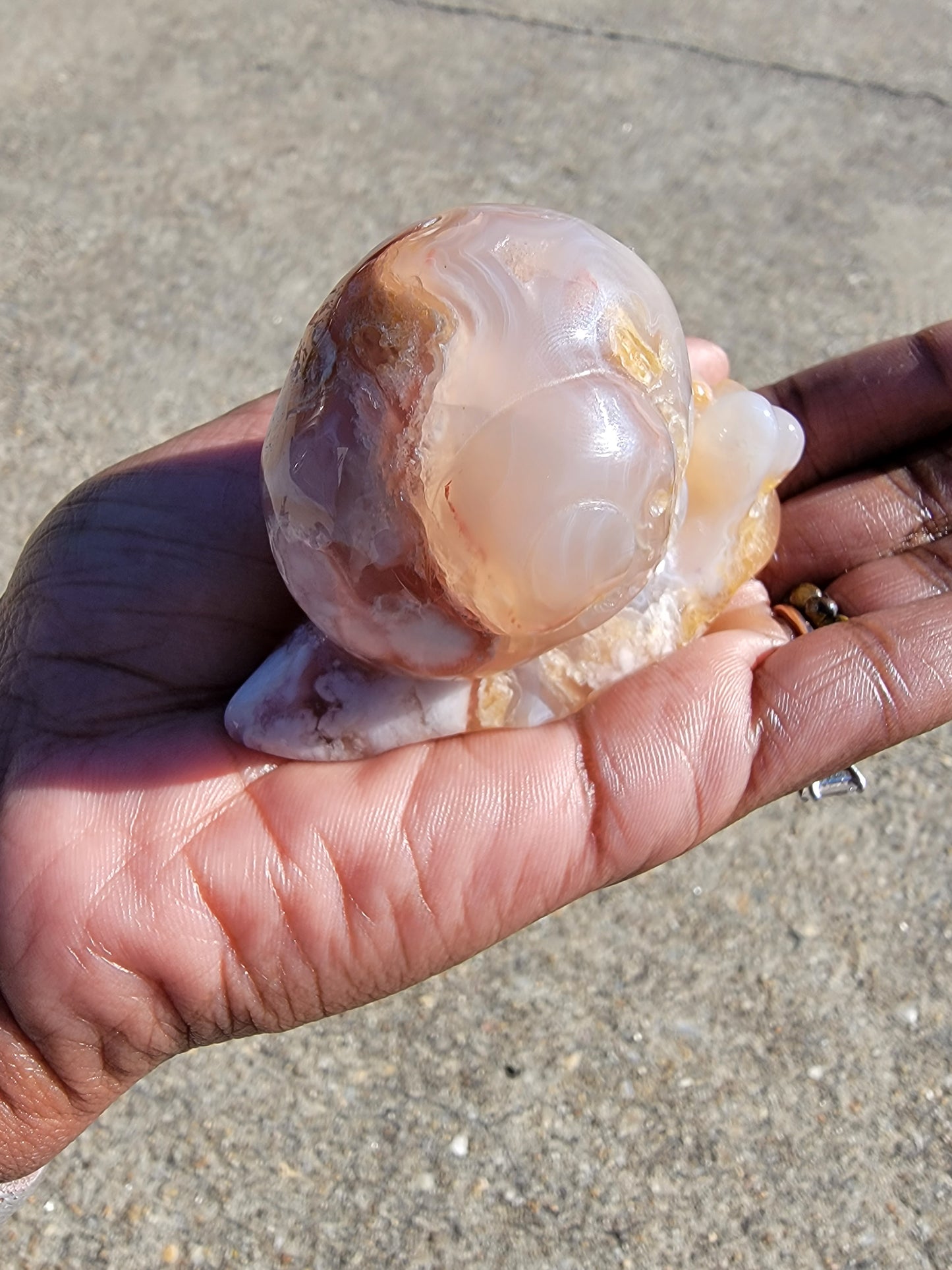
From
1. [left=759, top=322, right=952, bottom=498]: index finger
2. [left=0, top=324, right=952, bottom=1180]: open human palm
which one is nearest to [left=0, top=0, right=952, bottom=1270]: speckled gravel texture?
[left=0, top=324, right=952, bottom=1180]: open human palm

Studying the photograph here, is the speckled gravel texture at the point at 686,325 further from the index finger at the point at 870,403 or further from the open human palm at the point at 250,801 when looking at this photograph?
the index finger at the point at 870,403

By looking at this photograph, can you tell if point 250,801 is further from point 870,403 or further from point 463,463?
point 870,403

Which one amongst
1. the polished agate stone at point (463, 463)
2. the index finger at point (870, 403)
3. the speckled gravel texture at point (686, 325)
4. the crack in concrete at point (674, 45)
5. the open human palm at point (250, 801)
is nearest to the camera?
the polished agate stone at point (463, 463)

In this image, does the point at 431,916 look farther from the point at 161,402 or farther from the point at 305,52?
the point at 305,52

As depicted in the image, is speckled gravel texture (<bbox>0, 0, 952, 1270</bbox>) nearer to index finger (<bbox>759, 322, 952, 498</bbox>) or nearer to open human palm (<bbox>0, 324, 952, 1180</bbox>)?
open human palm (<bbox>0, 324, 952, 1180</bbox>)

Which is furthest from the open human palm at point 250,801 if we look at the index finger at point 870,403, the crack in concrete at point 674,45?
the crack in concrete at point 674,45

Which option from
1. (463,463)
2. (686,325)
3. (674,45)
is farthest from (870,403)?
(674,45)

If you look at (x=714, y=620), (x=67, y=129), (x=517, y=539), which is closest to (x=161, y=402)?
(x=67, y=129)
